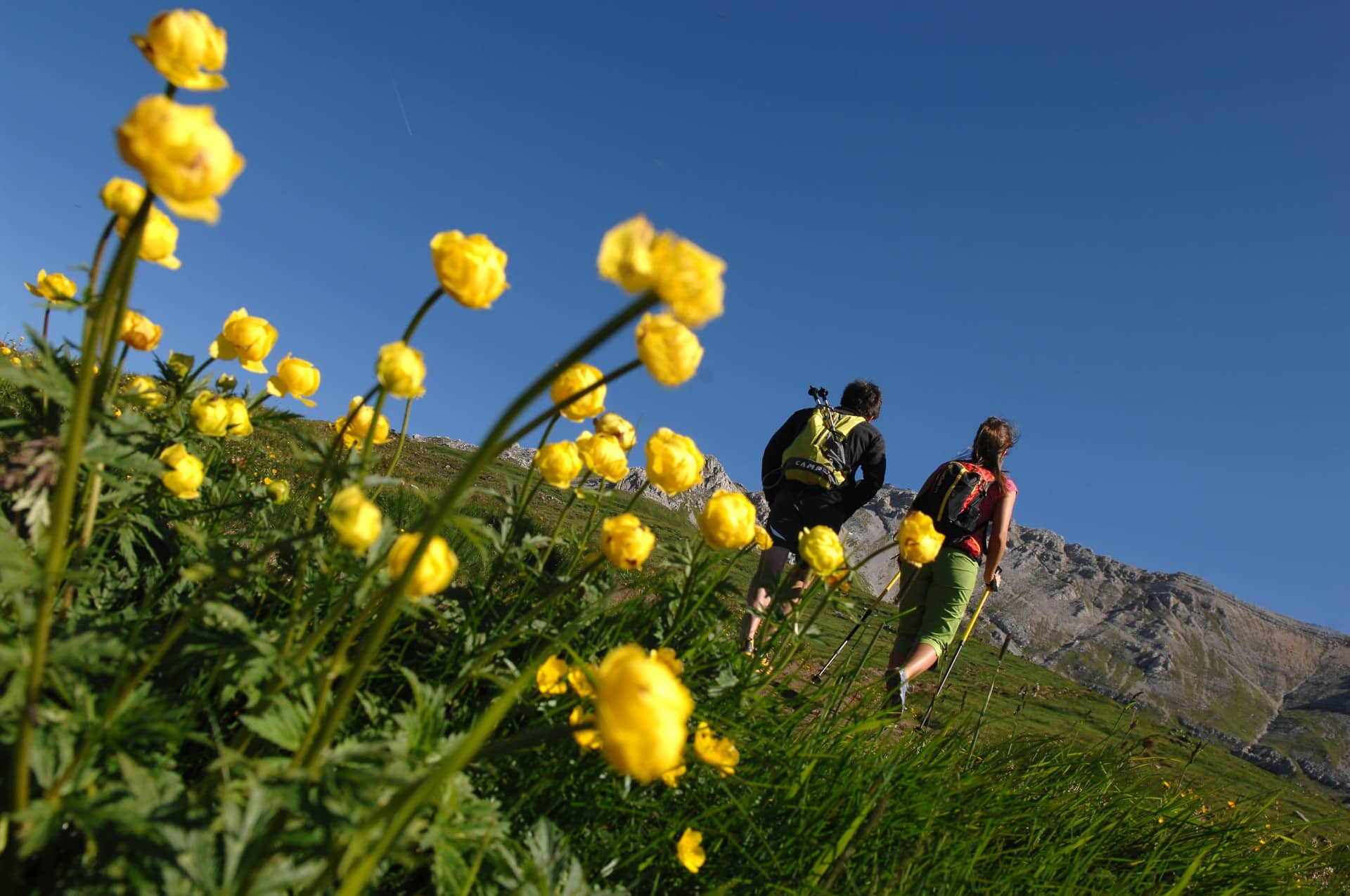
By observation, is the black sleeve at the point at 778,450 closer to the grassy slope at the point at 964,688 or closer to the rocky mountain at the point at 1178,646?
the grassy slope at the point at 964,688

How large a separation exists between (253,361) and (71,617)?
2.48 feet

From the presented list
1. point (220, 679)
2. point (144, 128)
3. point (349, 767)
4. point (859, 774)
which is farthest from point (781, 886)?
point (144, 128)

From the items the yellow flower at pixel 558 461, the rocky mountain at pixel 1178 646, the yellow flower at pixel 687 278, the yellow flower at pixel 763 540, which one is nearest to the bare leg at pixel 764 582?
the yellow flower at pixel 763 540

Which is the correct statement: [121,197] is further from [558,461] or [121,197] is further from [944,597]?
[944,597]

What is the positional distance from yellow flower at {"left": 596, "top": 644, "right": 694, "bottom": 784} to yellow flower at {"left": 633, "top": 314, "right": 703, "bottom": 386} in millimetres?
287

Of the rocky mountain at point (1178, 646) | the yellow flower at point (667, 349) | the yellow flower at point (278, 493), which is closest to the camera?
the yellow flower at point (667, 349)

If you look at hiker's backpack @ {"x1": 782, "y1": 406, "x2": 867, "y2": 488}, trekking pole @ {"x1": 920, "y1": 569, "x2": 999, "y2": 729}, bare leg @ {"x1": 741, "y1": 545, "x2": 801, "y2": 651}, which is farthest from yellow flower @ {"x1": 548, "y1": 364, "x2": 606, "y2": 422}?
hiker's backpack @ {"x1": 782, "y1": 406, "x2": 867, "y2": 488}

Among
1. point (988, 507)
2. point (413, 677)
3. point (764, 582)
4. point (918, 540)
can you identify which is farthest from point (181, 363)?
point (988, 507)

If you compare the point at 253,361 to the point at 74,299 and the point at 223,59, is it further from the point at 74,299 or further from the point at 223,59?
the point at 223,59

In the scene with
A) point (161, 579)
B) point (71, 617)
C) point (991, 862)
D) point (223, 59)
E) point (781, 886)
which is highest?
point (991, 862)

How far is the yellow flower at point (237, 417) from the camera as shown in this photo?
168 cm

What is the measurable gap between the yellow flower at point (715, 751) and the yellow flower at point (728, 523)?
400mm

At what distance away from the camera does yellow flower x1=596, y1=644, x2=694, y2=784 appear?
28.4 inches

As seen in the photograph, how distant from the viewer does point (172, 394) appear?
1802 millimetres
